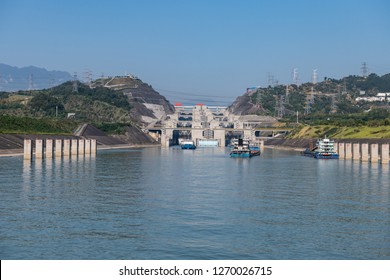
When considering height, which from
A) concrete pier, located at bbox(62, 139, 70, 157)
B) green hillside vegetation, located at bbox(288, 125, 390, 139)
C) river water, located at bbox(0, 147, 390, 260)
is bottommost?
river water, located at bbox(0, 147, 390, 260)

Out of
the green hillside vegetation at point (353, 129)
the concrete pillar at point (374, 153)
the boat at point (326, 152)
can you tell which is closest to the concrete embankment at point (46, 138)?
the boat at point (326, 152)

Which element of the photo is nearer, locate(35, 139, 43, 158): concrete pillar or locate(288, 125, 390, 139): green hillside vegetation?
locate(35, 139, 43, 158): concrete pillar

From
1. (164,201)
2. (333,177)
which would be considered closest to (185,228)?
(164,201)

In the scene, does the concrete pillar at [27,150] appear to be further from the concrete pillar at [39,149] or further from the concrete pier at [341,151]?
the concrete pier at [341,151]

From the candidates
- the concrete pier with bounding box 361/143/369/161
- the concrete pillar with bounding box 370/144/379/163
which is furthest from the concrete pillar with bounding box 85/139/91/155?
the concrete pillar with bounding box 370/144/379/163

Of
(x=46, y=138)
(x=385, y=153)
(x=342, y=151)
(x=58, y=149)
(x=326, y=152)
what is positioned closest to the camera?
(x=385, y=153)

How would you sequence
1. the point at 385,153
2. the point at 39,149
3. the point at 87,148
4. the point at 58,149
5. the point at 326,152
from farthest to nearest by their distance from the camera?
the point at 87,148 → the point at 326,152 → the point at 58,149 → the point at 39,149 → the point at 385,153

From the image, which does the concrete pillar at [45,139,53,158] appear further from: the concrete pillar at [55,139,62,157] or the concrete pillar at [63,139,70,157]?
the concrete pillar at [63,139,70,157]

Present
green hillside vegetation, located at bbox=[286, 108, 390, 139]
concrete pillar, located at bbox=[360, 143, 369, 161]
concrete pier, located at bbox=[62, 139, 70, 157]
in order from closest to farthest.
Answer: concrete pillar, located at bbox=[360, 143, 369, 161]
concrete pier, located at bbox=[62, 139, 70, 157]
green hillside vegetation, located at bbox=[286, 108, 390, 139]

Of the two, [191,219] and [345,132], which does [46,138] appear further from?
[191,219]

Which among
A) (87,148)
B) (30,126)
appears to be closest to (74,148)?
(87,148)

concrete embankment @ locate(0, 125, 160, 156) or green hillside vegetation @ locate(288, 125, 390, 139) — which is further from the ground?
green hillside vegetation @ locate(288, 125, 390, 139)
